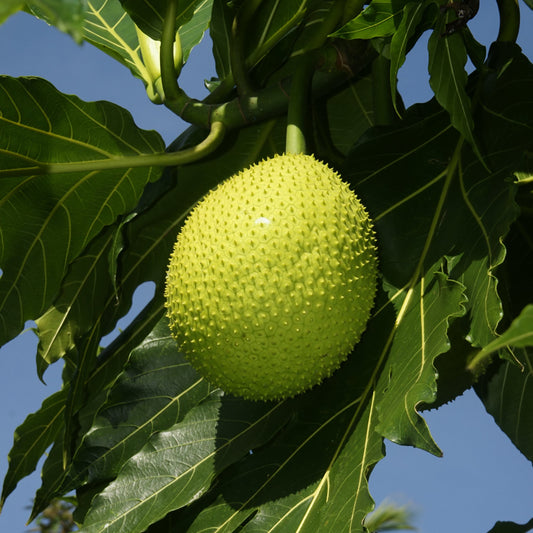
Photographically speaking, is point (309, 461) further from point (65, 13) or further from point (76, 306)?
point (65, 13)

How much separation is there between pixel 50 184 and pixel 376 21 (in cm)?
63

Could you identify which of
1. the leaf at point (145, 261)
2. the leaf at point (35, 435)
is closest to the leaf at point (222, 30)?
the leaf at point (145, 261)

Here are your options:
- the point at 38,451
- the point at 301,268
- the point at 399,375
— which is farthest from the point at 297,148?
the point at 38,451

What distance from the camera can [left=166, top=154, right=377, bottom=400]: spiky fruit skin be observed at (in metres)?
0.90

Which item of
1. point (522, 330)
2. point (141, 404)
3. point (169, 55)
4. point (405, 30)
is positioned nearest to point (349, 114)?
point (169, 55)

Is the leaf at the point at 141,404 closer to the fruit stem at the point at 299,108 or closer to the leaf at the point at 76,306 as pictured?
the leaf at the point at 76,306

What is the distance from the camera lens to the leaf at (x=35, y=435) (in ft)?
4.96

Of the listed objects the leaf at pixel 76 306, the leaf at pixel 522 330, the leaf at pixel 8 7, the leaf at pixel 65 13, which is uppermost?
the leaf at pixel 8 7

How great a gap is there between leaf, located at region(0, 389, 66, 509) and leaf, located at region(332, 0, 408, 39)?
2.97 ft

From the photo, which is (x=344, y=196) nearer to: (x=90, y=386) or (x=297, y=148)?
(x=297, y=148)

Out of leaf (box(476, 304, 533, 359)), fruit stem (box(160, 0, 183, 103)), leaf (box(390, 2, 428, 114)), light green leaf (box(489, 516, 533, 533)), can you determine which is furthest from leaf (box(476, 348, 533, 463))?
leaf (box(476, 304, 533, 359))

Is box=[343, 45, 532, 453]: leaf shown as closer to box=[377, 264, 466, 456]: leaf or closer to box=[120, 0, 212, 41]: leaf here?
box=[377, 264, 466, 456]: leaf

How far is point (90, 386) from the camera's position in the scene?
1445 millimetres

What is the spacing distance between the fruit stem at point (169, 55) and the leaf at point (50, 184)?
92 mm
